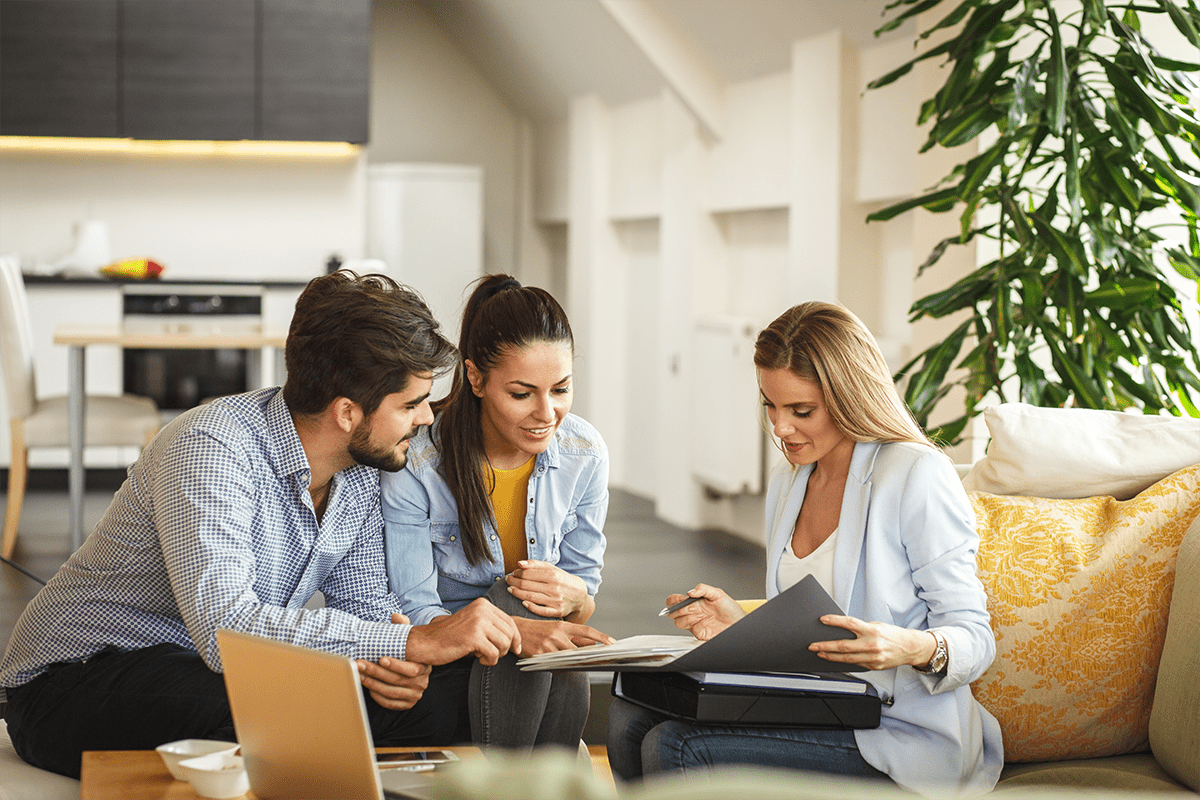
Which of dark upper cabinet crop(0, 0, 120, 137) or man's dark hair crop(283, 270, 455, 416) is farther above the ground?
dark upper cabinet crop(0, 0, 120, 137)

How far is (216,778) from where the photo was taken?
1304mm

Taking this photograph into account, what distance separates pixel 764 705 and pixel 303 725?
2.09 ft

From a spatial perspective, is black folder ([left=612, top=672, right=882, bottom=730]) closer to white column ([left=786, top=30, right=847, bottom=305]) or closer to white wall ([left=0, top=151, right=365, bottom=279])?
white column ([left=786, top=30, right=847, bottom=305])

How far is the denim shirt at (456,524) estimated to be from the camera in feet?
6.11

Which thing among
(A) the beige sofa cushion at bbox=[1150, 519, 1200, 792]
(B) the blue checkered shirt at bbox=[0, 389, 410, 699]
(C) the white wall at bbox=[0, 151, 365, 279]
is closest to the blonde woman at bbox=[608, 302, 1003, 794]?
(A) the beige sofa cushion at bbox=[1150, 519, 1200, 792]

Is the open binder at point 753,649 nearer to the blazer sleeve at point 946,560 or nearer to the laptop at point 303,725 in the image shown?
the blazer sleeve at point 946,560

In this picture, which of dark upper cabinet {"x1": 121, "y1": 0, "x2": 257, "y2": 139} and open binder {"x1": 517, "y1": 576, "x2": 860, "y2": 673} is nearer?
open binder {"x1": 517, "y1": 576, "x2": 860, "y2": 673}

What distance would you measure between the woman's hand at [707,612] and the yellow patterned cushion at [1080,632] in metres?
0.38

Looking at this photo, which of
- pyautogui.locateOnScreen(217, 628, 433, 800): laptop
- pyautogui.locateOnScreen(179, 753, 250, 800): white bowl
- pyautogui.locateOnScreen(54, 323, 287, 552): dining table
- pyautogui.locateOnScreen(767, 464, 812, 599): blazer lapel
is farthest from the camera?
pyautogui.locateOnScreen(54, 323, 287, 552): dining table

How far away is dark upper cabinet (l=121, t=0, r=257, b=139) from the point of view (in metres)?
6.38

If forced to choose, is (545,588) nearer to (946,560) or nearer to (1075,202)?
(946,560)

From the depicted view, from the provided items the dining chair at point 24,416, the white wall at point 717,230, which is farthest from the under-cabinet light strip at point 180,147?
the dining chair at point 24,416

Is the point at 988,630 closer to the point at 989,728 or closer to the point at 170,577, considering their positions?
the point at 989,728

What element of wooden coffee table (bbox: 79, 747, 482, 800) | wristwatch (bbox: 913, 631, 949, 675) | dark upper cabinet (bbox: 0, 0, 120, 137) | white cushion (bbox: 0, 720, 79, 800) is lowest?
white cushion (bbox: 0, 720, 79, 800)
